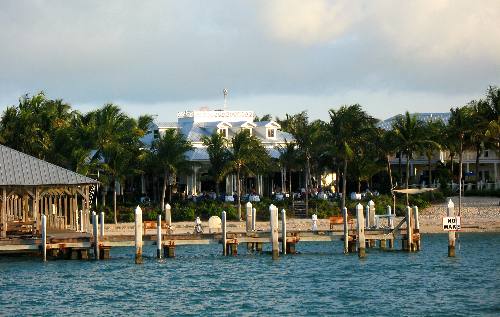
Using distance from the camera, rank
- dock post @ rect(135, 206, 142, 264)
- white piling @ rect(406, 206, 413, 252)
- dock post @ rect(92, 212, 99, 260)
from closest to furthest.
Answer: dock post @ rect(135, 206, 142, 264) → dock post @ rect(92, 212, 99, 260) → white piling @ rect(406, 206, 413, 252)

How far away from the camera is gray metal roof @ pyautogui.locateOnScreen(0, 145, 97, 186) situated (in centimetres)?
5906

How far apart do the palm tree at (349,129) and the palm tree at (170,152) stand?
11.2 meters

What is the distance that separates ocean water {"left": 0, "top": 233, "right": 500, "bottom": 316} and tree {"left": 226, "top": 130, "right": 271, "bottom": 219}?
72.9 feet

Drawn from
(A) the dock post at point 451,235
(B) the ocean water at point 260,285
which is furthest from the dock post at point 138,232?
(A) the dock post at point 451,235

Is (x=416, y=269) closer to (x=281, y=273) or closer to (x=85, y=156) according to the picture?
(x=281, y=273)

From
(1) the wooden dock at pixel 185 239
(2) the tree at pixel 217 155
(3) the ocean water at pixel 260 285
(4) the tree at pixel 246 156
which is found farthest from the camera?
(2) the tree at pixel 217 155

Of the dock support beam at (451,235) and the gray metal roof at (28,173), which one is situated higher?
the gray metal roof at (28,173)

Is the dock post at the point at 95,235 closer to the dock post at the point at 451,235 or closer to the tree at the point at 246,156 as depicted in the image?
the dock post at the point at 451,235

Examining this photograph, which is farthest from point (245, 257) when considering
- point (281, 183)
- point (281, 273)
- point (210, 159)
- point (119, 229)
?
point (281, 183)

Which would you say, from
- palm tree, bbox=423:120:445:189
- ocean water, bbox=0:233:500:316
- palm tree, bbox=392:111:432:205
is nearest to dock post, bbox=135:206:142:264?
ocean water, bbox=0:233:500:316

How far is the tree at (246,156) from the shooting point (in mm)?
88125

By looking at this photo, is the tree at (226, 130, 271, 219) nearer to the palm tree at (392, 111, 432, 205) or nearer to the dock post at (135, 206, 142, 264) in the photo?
the palm tree at (392, 111, 432, 205)

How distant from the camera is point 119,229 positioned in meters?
81.1

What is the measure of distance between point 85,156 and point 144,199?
1008 centimetres
